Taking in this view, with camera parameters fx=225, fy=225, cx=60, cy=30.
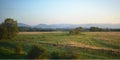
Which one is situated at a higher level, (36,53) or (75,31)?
(75,31)

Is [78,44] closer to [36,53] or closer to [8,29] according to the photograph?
[36,53]

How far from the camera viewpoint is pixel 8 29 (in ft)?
72.4

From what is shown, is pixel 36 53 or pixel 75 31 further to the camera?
pixel 75 31

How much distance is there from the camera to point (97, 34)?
65.9ft

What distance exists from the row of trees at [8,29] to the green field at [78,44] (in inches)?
24.2

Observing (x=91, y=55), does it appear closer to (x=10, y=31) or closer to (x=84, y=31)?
(x=84, y=31)

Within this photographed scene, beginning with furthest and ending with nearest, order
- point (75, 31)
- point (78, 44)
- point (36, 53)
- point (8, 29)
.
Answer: point (8, 29)
point (75, 31)
point (78, 44)
point (36, 53)

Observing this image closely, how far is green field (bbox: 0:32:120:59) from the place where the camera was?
49.5 feet

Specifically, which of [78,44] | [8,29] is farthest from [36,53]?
[8,29]

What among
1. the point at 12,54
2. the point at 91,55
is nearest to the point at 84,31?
the point at 91,55

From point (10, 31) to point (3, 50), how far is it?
501 centimetres

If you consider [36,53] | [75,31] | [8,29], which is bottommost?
[36,53]

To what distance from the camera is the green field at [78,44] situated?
49.5ft

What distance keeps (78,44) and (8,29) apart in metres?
8.10
